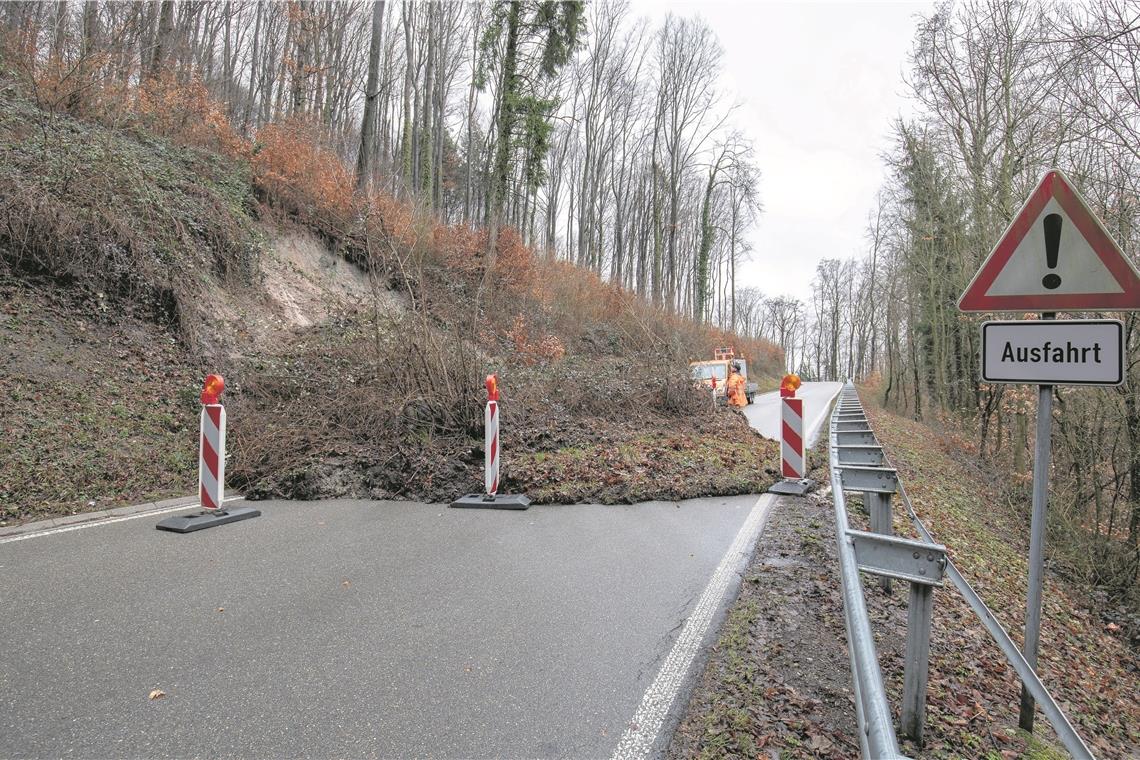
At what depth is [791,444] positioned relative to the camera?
7.99 m

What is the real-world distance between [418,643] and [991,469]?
693 inches

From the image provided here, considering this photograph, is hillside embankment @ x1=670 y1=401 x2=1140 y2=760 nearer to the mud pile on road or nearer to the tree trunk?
the mud pile on road

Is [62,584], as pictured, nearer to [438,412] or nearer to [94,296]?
[438,412]

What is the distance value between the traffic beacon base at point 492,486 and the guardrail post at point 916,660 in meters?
4.95

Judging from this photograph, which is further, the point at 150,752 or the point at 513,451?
the point at 513,451

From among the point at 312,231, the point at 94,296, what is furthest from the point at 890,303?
the point at 94,296

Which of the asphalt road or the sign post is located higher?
the sign post

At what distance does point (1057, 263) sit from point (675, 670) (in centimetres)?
305

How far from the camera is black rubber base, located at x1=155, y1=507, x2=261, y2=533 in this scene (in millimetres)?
5828

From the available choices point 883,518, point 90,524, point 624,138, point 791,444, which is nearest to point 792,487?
Result: point 791,444

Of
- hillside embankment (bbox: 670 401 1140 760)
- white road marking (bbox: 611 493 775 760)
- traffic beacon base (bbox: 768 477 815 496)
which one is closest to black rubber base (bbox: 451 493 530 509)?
white road marking (bbox: 611 493 775 760)

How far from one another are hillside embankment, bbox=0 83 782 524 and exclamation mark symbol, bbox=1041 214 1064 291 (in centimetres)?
509

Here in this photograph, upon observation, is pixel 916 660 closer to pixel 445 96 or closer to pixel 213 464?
pixel 213 464

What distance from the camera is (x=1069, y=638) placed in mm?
5793
